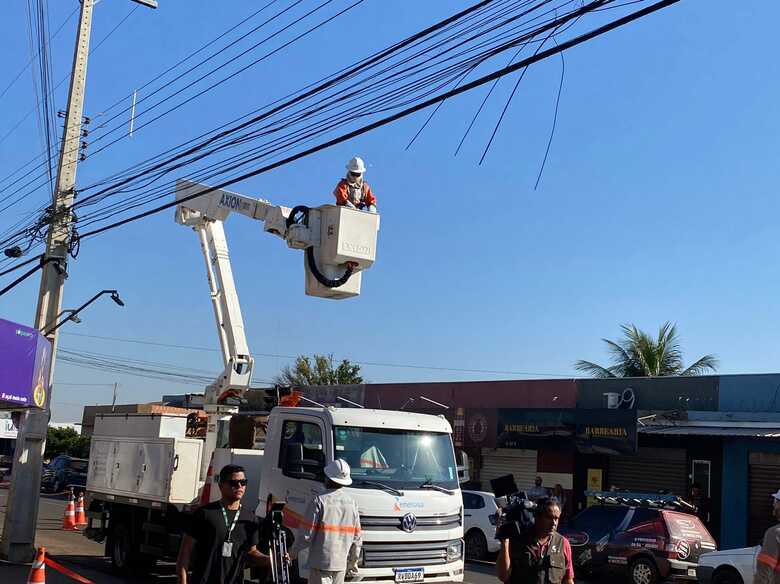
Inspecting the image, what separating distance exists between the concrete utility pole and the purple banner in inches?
154

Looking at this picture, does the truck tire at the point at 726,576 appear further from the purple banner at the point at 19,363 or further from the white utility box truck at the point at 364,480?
the purple banner at the point at 19,363

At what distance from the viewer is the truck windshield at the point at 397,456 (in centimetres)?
1011

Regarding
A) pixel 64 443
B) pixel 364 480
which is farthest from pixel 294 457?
pixel 64 443

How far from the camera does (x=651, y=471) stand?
82.5 ft

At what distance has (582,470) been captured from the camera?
1043 inches

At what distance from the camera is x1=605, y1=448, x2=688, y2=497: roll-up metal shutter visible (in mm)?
24359

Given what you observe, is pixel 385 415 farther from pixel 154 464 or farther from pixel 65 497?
pixel 65 497

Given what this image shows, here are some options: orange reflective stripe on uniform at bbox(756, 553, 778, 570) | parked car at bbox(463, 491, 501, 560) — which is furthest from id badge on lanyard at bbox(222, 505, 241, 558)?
parked car at bbox(463, 491, 501, 560)

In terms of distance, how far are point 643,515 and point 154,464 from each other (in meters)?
8.89

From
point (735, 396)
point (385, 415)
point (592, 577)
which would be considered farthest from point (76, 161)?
point (735, 396)

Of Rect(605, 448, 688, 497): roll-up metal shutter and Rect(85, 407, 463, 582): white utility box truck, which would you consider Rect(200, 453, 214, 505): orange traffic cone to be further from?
Rect(605, 448, 688, 497): roll-up metal shutter

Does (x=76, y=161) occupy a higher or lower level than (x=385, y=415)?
higher

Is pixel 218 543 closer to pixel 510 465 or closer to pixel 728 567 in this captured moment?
pixel 728 567

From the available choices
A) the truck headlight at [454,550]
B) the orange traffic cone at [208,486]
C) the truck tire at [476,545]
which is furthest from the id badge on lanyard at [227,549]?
the truck tire at [476,545]
